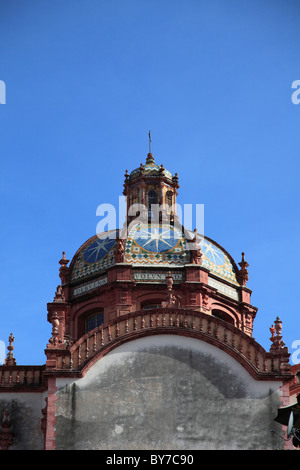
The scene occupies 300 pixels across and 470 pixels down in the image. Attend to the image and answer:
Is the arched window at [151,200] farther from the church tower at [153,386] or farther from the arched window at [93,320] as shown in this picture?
the church tower at [153,386]

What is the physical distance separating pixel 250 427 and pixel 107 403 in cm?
478

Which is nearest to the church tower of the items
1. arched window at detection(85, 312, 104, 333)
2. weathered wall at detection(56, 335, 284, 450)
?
weathered wall at detection(56, 335, 284, 450)

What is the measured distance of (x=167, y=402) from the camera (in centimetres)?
3675

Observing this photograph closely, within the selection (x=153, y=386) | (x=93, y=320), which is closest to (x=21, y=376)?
(x=153, y=386)

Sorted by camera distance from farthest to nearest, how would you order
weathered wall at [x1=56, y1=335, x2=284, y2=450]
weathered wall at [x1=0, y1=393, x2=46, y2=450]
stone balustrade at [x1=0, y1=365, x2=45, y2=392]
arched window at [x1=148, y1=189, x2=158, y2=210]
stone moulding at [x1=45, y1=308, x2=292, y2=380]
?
arched window at [x1=148, y1=189, x2=158, y2=210] → stone balustrade at [x1=0, y1=365, x2=45, y2=392] → weathered wall at [x1=0, y1=393, x2=46, y2=450] → stone moulding at [x1=45, y1=308, x2=292, y2=380] → weathered wall at [x1=56, y1=335, x2=284, y2=450]

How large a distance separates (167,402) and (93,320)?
1085 centimetres

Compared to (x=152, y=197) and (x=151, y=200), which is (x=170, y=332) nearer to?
(x=151, y=200)

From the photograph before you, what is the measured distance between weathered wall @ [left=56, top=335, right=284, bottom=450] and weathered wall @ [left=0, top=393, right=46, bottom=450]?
2.40 m

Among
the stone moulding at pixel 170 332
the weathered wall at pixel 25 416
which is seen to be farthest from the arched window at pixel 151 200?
the weathered wall at pixel 25 416

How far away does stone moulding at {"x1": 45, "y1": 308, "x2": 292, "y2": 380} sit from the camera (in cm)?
3716

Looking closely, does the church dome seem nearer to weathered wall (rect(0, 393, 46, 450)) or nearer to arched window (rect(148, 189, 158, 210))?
arched window (rect(148, 189, 158, 210))

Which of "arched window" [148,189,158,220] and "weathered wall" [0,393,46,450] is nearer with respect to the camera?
"weathered wall" [0,393,46,450]

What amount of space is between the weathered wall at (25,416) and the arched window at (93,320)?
816cm

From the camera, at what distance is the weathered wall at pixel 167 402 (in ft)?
118
